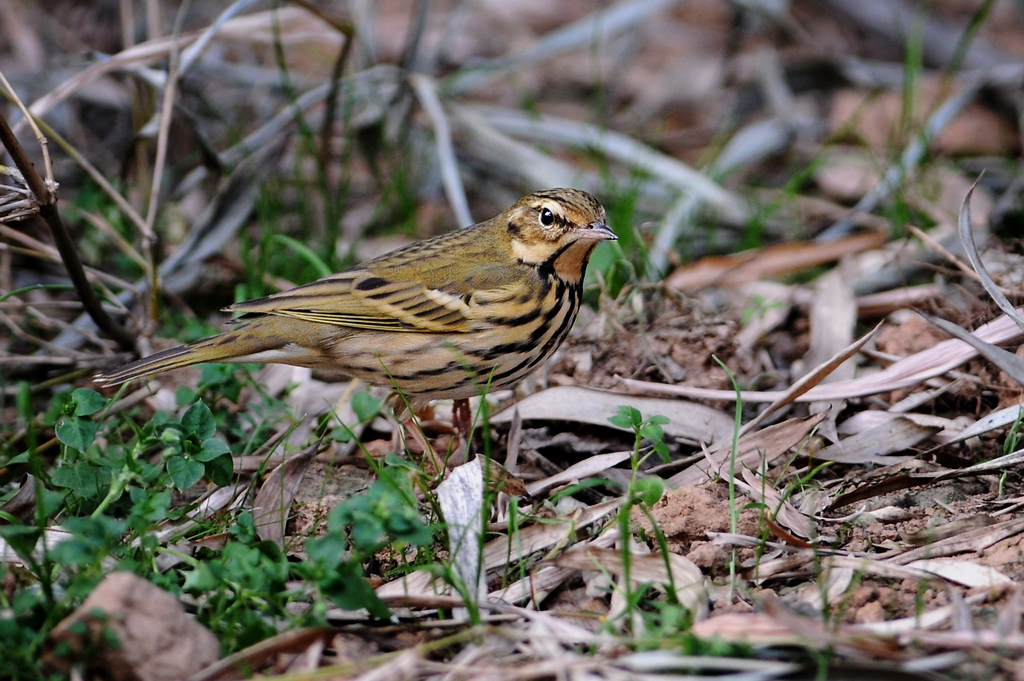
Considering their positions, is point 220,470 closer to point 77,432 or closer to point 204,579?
point 77,432

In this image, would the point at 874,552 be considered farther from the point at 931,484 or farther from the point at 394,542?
the point at 394,542

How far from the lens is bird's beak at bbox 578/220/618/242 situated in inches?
174

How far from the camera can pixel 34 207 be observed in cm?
410

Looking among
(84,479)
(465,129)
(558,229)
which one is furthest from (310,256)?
(465,129)

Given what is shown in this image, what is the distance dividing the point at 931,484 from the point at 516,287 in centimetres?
183

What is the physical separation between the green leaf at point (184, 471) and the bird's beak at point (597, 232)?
73.8 inches

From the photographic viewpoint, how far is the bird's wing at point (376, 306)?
4.51 meters

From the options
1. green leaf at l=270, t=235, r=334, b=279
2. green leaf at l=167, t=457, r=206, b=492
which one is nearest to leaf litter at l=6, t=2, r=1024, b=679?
green leaf at l=167, t=457, r=206, b=492

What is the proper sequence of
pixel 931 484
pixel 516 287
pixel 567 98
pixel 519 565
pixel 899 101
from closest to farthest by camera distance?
pixel 519 565 → pixel 931 484 → pixel 516 287 → pixel 899 101 → pixel 567 98

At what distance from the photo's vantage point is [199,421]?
3732 mm

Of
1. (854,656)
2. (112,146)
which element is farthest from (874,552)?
(112,146)

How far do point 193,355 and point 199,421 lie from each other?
0.74 meters

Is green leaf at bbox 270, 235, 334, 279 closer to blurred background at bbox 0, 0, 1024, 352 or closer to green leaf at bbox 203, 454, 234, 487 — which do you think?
blurred background at bbox 0, 0, 1024, 352

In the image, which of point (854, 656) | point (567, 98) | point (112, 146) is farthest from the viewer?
point (567, 98)
